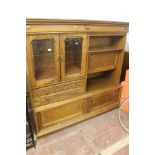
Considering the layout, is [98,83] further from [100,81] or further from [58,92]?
[58,92]

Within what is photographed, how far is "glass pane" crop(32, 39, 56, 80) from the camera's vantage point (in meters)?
1.43

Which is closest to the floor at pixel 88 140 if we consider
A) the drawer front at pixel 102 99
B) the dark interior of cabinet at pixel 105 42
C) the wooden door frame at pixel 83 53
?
the drawer front at pixel 102 99

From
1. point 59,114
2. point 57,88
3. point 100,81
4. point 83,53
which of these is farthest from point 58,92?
point 100,81

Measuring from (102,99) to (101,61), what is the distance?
611mm

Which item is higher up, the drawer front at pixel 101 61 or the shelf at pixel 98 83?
the drawer front at pixel 101 61

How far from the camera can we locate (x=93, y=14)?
1.88m

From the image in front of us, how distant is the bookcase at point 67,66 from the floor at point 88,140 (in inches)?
4.6

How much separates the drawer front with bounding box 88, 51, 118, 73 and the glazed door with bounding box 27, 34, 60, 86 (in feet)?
1.70

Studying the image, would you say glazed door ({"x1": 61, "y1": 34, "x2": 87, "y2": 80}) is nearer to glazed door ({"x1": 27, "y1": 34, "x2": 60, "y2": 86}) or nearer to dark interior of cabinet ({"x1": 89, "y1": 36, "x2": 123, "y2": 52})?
glazed door ({"x1": 27, "y1": 34, "x2": 60, "y2": 86})

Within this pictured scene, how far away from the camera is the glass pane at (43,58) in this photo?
143 cm

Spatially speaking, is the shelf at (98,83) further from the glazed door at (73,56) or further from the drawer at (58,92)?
the glazed door at (73,56)

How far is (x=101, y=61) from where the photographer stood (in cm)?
193
